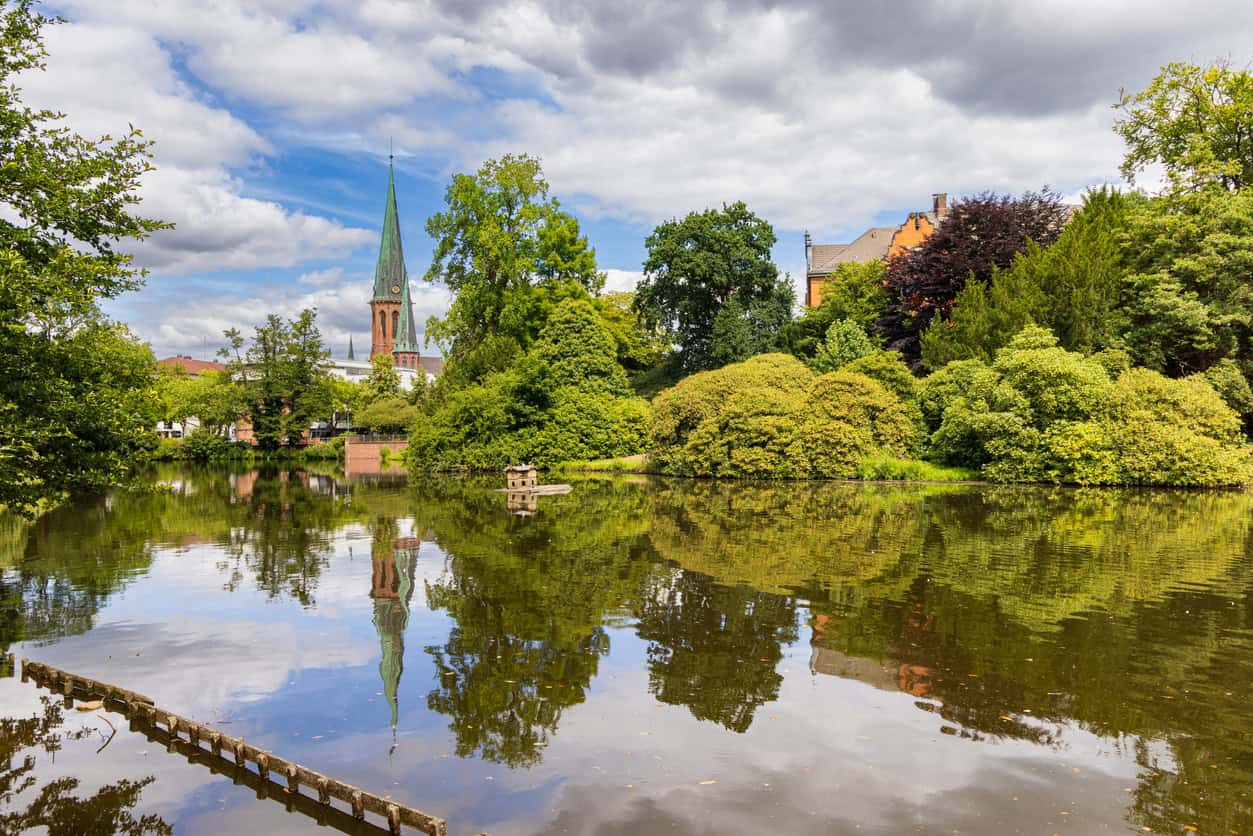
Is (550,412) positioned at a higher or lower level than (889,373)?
lower

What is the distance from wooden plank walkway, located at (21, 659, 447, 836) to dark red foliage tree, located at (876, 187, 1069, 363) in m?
35.9

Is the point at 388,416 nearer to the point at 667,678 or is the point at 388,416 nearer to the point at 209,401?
the point at 209,401

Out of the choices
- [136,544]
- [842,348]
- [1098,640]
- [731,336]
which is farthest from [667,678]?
[731,336]

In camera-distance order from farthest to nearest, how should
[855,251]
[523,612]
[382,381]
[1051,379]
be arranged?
1. [382,381]
2. [855,251]
3. [1051,379]
4. [523,612]

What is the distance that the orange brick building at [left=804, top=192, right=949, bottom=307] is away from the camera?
184 ft

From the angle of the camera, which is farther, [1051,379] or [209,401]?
[209,401]

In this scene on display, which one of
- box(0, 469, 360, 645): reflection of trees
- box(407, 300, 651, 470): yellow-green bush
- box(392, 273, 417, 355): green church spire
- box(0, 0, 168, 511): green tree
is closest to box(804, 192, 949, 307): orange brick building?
box(407, 300, 651, 470): yellow-green bush

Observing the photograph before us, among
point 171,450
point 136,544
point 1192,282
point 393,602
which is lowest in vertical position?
point 393,602

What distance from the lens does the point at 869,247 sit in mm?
59688

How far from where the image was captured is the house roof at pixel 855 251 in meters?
59.1

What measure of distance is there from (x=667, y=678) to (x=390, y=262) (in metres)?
112

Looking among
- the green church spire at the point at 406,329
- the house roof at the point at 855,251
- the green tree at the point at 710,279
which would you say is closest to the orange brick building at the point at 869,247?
the house roof at the point at 855,251

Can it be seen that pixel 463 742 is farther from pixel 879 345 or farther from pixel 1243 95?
pixel 1243 95

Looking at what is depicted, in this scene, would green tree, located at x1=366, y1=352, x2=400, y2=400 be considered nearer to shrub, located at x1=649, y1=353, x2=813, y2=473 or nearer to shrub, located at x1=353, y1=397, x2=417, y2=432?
shrub, located at x1=353, y1=397, x2=417, y2=432
